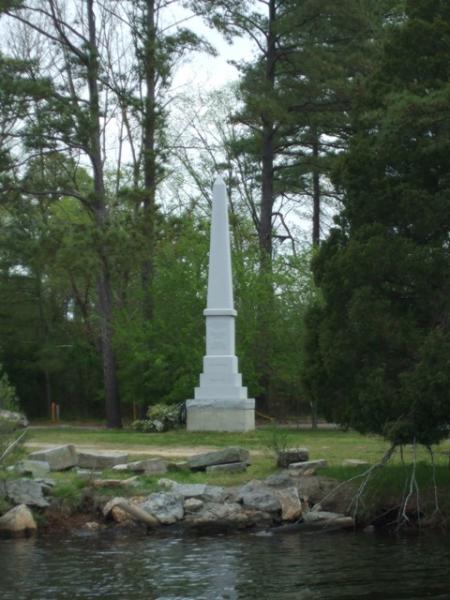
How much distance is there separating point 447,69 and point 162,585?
1011cm

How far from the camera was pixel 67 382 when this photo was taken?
49.1 meters

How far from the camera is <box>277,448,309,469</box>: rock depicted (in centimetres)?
2030

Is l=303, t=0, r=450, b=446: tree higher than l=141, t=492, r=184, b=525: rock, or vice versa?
l=303, t=0, r=450, b=446: tree

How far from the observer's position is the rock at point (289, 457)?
20297 millimetres

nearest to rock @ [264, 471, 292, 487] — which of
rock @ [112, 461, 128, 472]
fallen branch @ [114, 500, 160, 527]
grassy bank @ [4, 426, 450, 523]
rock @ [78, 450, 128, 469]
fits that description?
grassy bank @ [4, 426, 450, 523]

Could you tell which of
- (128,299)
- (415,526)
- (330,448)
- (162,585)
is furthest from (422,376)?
(128,299)

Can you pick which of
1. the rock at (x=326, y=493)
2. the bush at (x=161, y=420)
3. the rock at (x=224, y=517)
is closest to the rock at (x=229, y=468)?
the rock at (x=326, y=493)

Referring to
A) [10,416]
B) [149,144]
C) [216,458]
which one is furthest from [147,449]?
[149,144]

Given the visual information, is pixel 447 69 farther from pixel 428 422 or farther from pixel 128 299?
pixel 128 299

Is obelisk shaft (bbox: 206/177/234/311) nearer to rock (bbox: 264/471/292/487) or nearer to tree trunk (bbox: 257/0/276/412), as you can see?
tree trunk (bbox: 257/0/276/412)

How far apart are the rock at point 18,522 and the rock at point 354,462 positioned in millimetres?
6121

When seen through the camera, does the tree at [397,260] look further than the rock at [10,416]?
No

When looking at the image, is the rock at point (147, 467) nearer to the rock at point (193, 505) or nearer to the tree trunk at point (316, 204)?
the rock at point (193, 505)

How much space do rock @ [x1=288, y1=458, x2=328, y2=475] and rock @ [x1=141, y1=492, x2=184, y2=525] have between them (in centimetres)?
265
